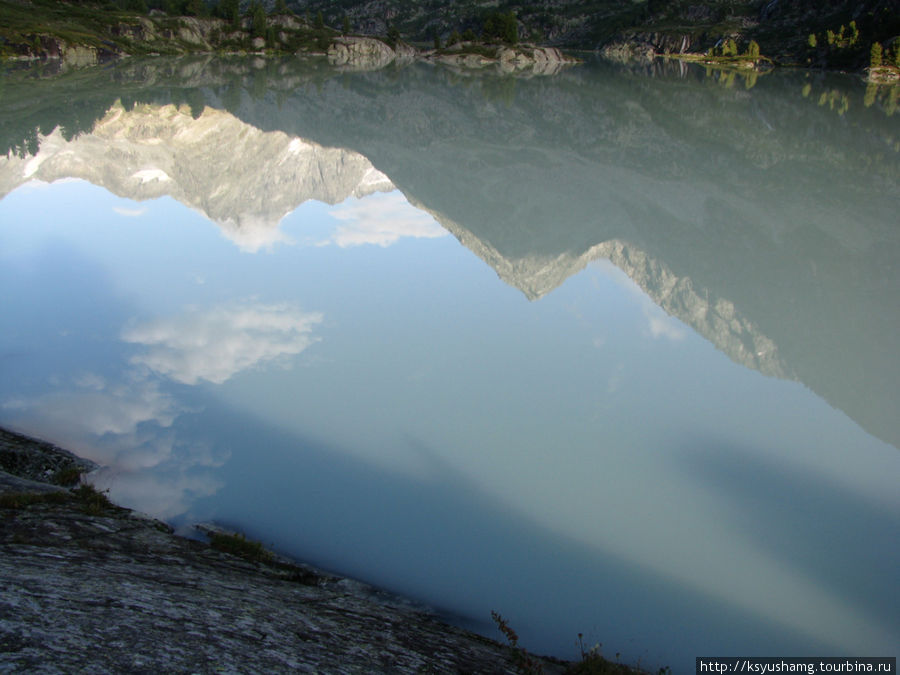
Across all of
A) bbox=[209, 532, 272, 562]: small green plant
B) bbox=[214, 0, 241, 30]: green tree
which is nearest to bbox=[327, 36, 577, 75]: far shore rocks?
bbox=[214, 0, 241, 30]: green tree

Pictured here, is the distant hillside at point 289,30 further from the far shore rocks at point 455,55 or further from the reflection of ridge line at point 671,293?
the reflection of ridge line at point 671,293

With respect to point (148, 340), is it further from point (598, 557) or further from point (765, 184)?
point (765, 184)

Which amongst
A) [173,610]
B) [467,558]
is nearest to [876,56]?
[467,558]

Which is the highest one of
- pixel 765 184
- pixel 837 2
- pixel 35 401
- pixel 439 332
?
pixel 837 2

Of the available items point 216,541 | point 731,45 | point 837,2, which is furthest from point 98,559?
point 837,2

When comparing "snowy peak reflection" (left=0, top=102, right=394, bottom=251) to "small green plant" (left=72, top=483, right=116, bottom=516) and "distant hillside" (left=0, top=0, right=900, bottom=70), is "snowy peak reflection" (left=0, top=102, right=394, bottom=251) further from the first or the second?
"distant hillside" (left=0, top=0, right=900, bottom=70)

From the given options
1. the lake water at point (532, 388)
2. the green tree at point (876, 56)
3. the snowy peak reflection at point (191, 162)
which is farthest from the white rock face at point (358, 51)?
the lake water at point (532, 388)

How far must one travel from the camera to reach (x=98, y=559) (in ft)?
21.6

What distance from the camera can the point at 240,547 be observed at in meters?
9.17

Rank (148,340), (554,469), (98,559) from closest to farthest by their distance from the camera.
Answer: (98,559), (554,469), (148,340)

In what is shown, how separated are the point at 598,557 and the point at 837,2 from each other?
199m

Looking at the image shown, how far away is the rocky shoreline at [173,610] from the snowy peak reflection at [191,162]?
2617 cm

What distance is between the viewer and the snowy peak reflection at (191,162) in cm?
3728

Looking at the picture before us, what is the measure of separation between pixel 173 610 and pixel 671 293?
2507 centimetres
